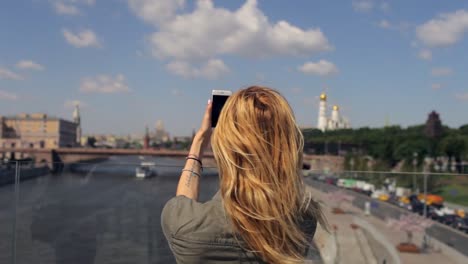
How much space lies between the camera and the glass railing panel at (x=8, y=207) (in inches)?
88.3

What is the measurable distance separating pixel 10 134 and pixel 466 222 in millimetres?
74696

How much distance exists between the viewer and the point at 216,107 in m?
1.07

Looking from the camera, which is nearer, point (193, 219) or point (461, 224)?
point (193, 219)

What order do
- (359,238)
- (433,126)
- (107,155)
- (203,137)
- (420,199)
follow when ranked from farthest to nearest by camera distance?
(433,126)
(107,155)
(420,199)
(359,238)
(203,137)

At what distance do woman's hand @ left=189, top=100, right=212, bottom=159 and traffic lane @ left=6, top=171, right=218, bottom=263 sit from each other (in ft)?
3.89

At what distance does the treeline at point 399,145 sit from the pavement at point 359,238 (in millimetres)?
30442

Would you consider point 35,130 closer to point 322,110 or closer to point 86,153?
point 322,110

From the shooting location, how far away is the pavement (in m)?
2.47

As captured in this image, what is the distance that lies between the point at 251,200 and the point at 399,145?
40.6 meters

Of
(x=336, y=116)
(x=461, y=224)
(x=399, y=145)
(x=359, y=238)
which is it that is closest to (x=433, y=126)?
(x=399, y=145)

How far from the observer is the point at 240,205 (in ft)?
2.79

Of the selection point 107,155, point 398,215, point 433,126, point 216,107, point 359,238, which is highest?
point 433,126

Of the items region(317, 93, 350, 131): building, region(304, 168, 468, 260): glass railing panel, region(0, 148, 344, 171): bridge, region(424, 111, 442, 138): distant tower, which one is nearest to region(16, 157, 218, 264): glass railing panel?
region(0, 148, 344, 171): bridge

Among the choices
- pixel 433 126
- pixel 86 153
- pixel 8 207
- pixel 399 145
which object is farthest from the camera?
pixel 433 126
